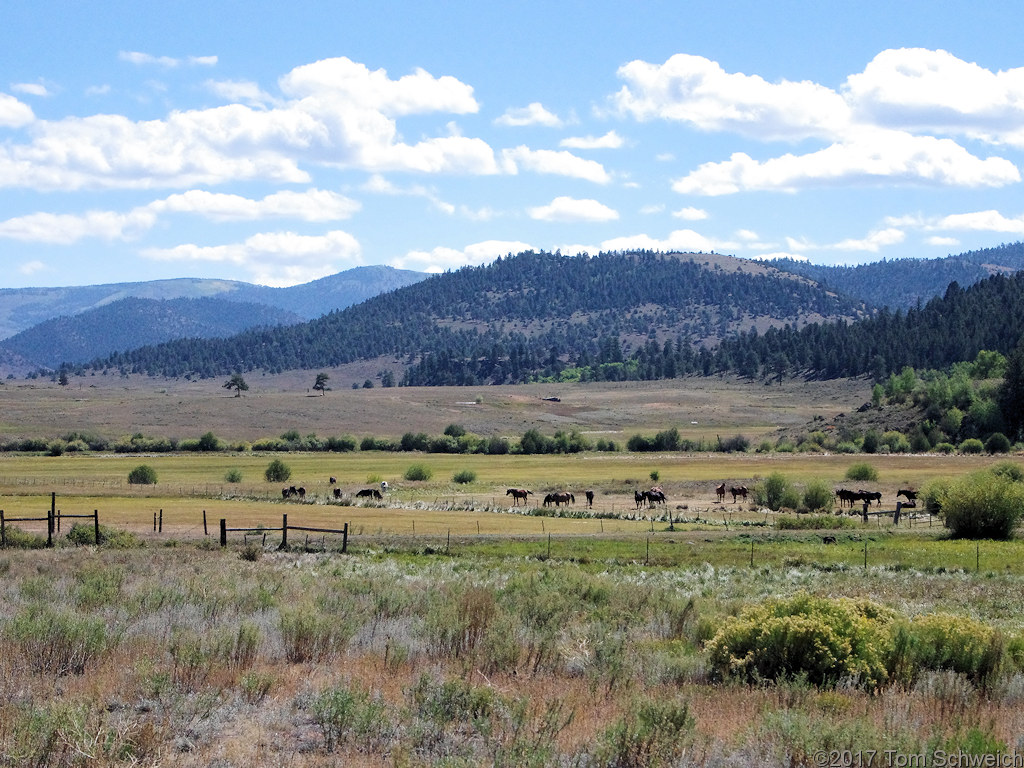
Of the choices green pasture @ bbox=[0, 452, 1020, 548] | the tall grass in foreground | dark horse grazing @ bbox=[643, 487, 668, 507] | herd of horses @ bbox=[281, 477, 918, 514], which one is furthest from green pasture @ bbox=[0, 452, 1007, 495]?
the tall grass in foreground

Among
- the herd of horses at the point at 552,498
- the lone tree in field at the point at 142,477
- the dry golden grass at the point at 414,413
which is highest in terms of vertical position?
the dry golden grass at the point at 414,413

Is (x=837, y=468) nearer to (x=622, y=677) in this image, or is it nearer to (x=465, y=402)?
(x=622, y=677)

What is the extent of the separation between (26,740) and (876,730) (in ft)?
26.9

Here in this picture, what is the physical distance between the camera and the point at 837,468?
3319 inches

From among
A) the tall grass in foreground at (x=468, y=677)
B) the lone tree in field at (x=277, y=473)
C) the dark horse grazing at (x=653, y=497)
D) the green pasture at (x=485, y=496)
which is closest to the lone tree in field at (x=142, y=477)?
the green pasture at (x=485, y=496)

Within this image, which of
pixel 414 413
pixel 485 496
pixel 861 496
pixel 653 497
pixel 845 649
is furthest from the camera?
pixel 414 413

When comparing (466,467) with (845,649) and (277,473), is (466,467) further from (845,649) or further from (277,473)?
(845,649)

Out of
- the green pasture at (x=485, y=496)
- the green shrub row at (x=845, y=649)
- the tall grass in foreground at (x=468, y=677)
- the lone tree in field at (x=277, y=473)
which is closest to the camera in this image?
the tall grass in foreground at (x=468, y=677)

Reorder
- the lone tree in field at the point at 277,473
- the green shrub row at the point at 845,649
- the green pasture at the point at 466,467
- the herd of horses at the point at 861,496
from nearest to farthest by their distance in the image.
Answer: the green shrub row at the point at 845,649 → the herd of horses at the point at 861,496 → the green pasture at the point at 466,467 → the lone tree in field at the point at 277,473

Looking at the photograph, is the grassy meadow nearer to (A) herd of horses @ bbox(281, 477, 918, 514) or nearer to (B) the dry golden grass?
(A) herd of horses @ bbox(281, 477, 918, 514)

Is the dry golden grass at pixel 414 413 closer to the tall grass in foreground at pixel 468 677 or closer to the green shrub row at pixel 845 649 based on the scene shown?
the tall grass in foreground at pixel 468 677

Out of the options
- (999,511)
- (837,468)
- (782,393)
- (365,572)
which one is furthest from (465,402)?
(365,572)

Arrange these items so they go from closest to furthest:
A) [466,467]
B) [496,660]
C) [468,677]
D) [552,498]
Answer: [468,677], [496,660], [552,498], [466,467]

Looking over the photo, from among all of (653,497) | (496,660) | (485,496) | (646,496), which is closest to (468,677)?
(496,660)
